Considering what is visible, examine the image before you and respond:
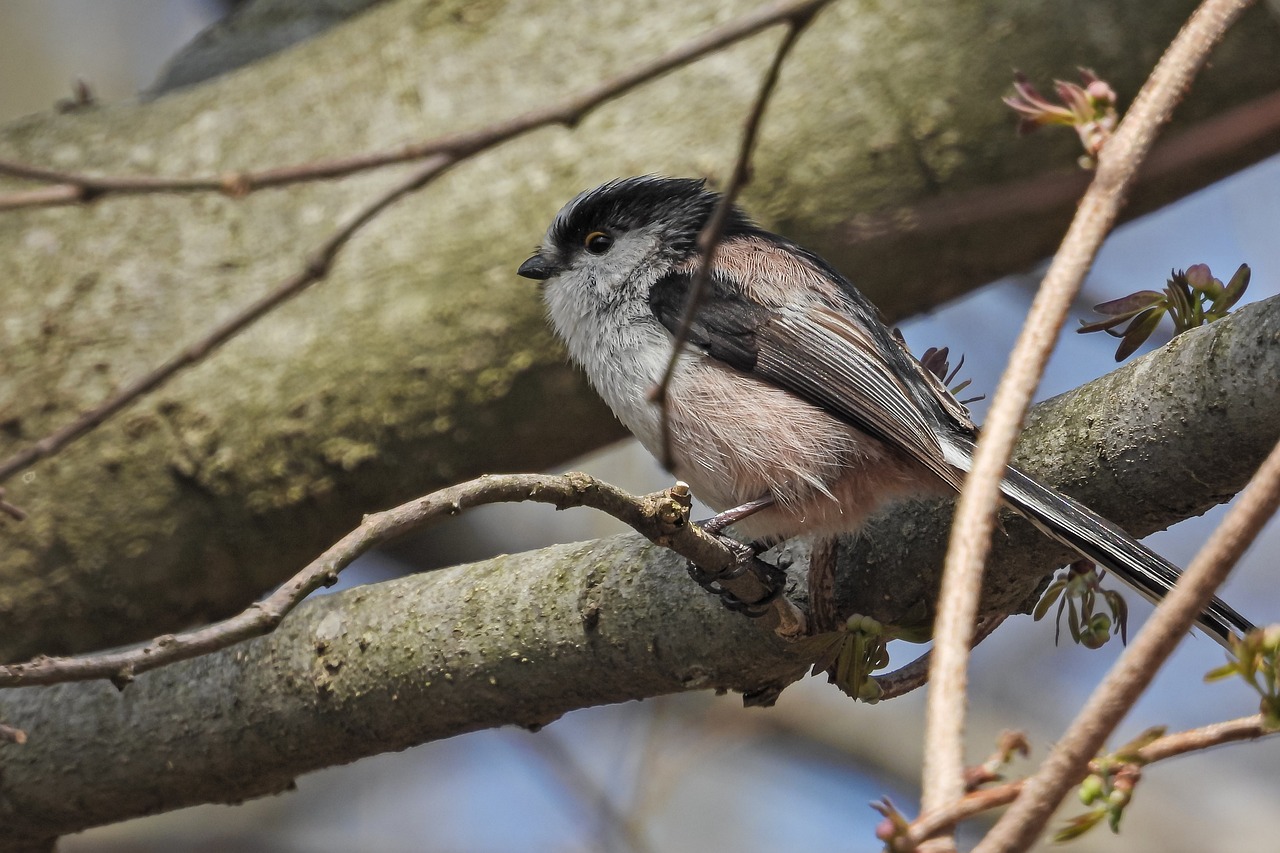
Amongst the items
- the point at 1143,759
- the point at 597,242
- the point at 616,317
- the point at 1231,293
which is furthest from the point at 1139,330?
the point at 597,242

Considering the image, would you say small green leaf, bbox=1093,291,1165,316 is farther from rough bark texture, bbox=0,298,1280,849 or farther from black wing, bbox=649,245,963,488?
black wing, bbox=649,245,963,488

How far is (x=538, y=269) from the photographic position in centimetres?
326

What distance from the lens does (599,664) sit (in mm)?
2449

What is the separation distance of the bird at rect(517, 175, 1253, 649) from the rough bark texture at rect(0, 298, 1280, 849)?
0.21 meters

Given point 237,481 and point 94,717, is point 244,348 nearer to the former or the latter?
point 237,481

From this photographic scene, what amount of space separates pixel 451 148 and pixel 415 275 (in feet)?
6.61

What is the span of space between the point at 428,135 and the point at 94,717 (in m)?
1.85

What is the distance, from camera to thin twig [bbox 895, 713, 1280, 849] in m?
1.08

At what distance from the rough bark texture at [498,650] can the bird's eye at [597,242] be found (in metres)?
0.97

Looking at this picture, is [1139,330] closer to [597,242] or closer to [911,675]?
[911,675]

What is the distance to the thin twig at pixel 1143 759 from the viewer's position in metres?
1.08

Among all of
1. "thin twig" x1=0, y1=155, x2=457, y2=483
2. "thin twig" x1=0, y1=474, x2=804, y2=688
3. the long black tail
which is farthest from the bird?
"thin twig" x1=0, y1=155, x2=457, y2=483

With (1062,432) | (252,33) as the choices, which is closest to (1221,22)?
(1062,432)

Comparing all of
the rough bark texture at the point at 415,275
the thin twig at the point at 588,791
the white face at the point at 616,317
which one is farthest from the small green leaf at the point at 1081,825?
the thin twig at the point at 588,791
